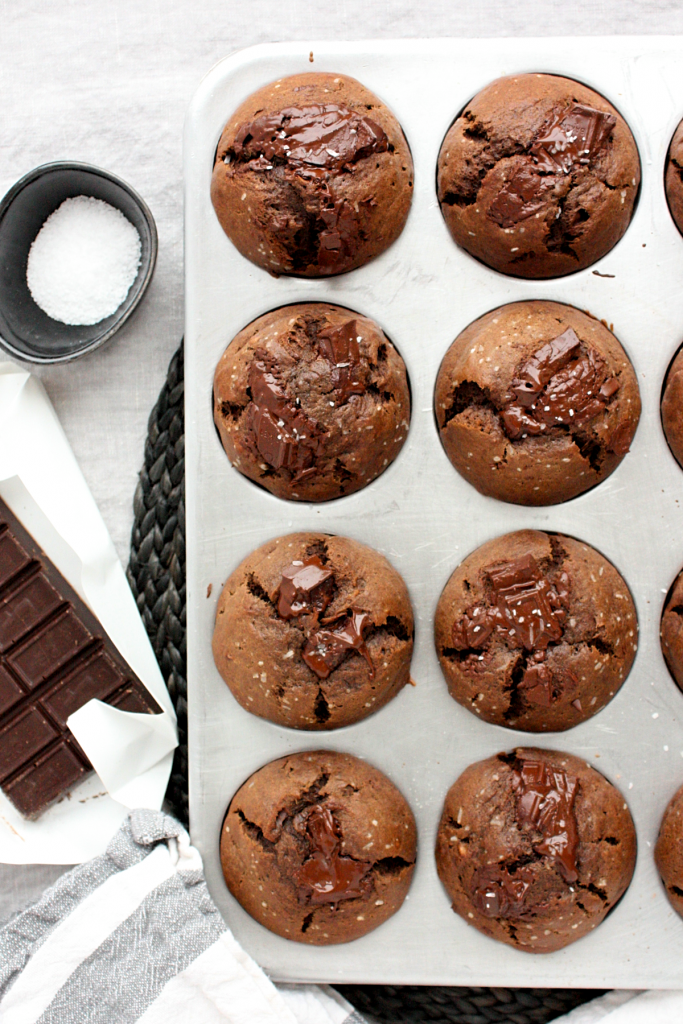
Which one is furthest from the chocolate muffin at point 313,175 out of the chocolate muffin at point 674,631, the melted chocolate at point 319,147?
the chocolate muffin at point 674,631

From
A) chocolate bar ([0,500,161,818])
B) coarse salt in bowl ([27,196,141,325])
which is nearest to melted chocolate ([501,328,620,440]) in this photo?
coarse salt in bowl ([27,196,141,325])

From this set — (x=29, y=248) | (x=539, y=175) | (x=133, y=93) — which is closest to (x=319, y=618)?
(x=539, y=175)

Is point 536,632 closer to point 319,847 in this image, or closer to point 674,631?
point 674,631

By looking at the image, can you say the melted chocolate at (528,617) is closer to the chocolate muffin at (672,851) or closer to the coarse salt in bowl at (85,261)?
the chocolate muffin at (672,851)

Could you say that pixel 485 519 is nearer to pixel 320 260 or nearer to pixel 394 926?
pixel 320 260

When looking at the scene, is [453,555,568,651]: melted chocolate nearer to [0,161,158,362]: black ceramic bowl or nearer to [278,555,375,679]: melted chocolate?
[278,555,375,679]: melted chocolate

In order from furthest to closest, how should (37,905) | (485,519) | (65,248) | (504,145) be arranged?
(65,248) → (37,905) → (485,519) → (504,145)

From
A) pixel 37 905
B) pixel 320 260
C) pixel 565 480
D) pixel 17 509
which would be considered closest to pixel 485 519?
pixel 565 480
